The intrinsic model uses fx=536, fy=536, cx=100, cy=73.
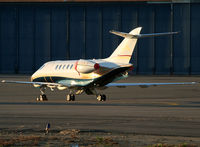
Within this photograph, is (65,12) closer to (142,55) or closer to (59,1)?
(59,1)

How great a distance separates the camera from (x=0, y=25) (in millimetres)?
72500

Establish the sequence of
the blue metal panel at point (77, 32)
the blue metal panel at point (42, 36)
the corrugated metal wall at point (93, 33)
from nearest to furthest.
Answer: the corrugated metal wall at point (93, 33) → the blue metal panel at point (77, 32) → the blue metal panel at point (42, 36)

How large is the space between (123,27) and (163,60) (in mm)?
6828

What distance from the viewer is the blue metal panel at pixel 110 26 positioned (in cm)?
7062

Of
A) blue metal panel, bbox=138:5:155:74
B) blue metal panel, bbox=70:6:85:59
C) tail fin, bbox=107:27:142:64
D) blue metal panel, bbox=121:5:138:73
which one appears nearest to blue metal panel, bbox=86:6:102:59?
blue metal panel, bbox=70:6:85:59

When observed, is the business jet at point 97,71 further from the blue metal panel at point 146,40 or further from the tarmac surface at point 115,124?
the blue metal panel at point 146,40

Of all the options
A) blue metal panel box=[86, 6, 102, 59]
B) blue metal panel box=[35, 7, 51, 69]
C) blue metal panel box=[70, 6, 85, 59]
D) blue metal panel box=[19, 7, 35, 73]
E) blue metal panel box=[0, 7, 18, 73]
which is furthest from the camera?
blue metal panel box=[19, 7, 35, 73]

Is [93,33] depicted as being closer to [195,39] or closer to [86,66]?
[195,39]

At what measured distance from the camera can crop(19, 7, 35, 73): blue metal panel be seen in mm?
72375

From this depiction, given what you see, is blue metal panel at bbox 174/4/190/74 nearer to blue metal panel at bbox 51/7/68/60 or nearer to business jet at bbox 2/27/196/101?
blue metal panel at bbox 51/7/68/60

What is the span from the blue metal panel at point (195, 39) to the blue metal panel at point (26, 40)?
2133cm

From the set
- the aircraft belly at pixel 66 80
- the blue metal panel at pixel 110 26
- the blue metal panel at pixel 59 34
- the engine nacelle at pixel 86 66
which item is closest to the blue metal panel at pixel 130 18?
the blue metal panel at pixel 110 26

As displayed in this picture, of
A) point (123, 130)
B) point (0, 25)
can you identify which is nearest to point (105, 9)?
point (0, 25)

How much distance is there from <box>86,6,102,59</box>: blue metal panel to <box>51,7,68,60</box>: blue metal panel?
9.76 feet
